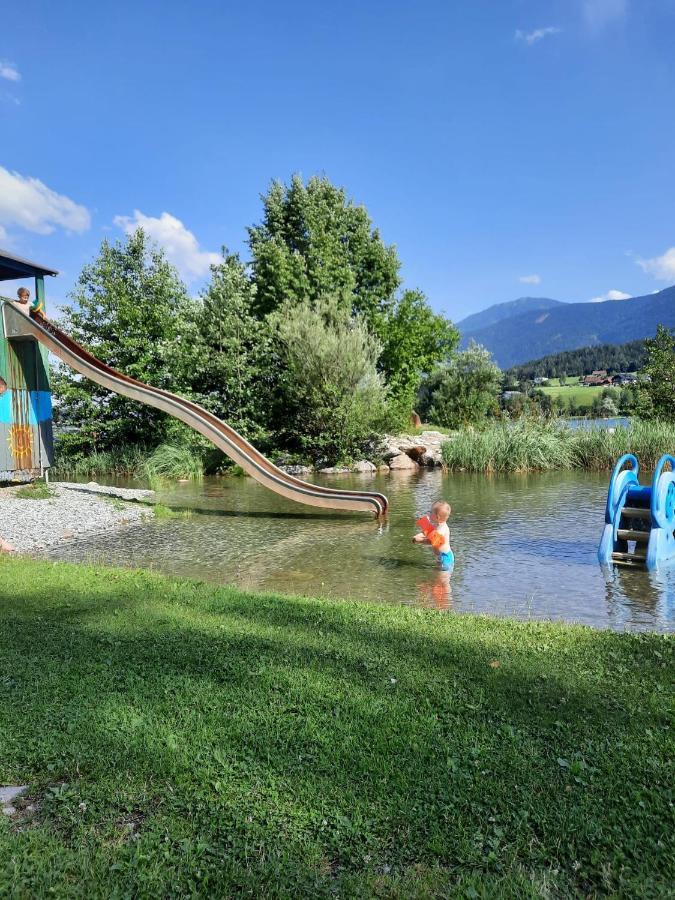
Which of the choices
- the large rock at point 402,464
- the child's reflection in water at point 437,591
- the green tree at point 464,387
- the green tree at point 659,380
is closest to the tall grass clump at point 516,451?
the large rock at point 402,464

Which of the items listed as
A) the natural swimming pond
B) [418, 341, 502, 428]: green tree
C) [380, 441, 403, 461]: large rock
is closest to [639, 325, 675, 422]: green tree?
the natural swimming pond

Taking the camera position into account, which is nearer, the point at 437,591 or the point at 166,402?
the point at 437,591

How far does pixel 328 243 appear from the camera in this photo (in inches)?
Result: 1188

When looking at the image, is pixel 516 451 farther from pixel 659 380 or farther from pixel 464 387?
pixel 464 387

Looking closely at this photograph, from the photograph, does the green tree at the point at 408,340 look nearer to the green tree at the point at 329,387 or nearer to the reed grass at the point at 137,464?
the green tree at the point at 329,387

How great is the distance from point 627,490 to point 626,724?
6023mm

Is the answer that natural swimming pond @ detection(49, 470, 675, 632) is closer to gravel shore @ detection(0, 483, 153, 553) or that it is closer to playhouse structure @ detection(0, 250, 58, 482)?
gravel shore @ detection(0, 483, 153, 553)

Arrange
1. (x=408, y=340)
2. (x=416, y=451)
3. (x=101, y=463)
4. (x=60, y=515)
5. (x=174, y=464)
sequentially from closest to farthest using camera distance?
(x=60, y=515) < (x=174, y=464) < (x=101, y=463) < (x=416, y=451) < (x=408, y=340)

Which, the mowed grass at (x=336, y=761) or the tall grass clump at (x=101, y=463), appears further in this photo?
the tall grass clump at (x=101, y=463)

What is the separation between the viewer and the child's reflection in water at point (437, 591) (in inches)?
257

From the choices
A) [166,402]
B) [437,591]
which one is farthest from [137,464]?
[437,591]

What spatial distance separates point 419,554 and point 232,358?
47.0 feet

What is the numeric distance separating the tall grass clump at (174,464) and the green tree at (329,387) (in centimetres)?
337

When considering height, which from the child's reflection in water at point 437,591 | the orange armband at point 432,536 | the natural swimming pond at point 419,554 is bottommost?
the child's reflection in water at point 437,591
